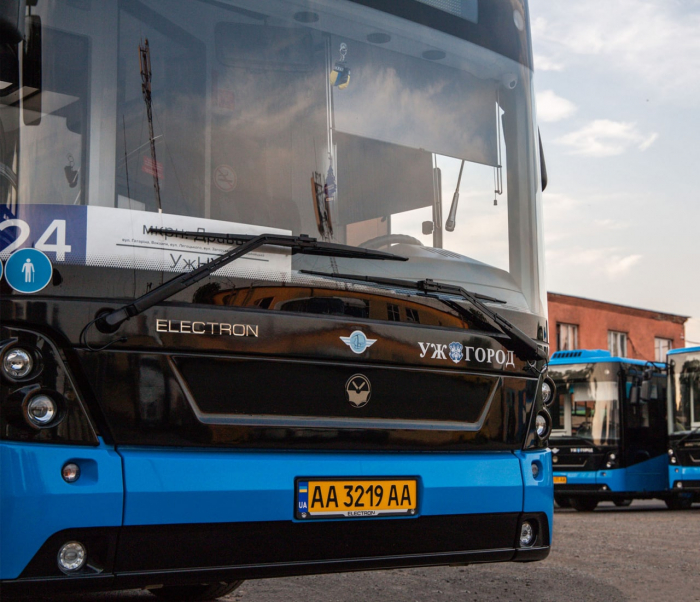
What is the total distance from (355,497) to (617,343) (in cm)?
4005

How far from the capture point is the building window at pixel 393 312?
4.43 meters

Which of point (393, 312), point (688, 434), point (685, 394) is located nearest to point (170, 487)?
point (393, 312)

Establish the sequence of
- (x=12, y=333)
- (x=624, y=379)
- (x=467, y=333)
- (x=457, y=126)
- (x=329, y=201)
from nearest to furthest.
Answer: (x=12, y=333) < (x=329, y=201) < (x=467, y=333) < (x=457, y=126) < (x=624, y=379)

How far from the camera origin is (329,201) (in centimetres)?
439

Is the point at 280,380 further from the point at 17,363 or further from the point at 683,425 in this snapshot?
the point at 683,425

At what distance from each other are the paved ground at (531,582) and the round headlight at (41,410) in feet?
9.54

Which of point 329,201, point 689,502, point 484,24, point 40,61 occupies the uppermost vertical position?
point 484,24

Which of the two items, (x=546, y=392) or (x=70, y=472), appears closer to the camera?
(x=70, y=472)

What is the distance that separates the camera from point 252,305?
160 inches

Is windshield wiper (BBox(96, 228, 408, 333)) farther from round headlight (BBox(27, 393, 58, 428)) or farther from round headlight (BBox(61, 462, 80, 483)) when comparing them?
round headlight (BBox(61, 462, 80, 483))

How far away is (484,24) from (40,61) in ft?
7.80

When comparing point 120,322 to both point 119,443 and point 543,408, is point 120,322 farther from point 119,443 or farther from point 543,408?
point 543,408

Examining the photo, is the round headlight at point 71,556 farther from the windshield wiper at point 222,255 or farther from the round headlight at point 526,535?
the round headlight at point 526,535

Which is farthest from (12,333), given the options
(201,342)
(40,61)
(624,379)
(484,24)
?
(624,379)
